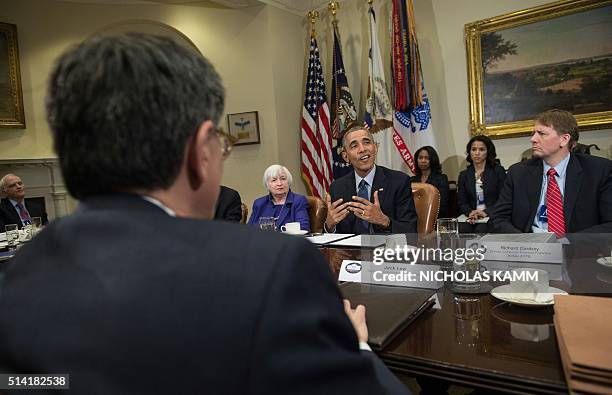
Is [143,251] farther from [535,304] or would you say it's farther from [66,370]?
[535,304]

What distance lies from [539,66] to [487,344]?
14.7 feet

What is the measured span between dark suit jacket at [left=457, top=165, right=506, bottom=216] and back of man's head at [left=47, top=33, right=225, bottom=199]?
4.21 m

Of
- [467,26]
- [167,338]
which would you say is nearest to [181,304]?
[167,338]

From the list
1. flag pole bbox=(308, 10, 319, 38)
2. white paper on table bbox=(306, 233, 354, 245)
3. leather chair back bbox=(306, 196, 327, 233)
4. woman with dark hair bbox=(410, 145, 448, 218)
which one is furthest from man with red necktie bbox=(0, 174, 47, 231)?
woman with dark hair bbox=(410, 145, 448, 218)

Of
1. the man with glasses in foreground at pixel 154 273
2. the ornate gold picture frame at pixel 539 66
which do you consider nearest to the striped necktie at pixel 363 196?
the man with glasses in foreground at pixel 154 273

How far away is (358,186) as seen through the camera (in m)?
2.88

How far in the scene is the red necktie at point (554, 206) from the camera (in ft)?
7.97

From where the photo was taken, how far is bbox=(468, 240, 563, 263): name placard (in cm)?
145

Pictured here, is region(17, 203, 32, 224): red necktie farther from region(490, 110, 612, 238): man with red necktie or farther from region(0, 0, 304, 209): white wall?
region(490, 110, 612, 238): man with red necktie

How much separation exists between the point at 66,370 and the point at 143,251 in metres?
0.17

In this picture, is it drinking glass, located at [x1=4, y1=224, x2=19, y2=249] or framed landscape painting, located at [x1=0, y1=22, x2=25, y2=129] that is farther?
framed landscape painting, located at [x1=0, y1=22, x2=25, y2=129]

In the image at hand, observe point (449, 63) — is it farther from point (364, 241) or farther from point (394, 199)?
point (364, 241)

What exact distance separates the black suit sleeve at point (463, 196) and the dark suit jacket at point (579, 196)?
1.92m

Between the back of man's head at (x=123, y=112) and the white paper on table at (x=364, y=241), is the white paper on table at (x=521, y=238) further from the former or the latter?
the back of man's head at (x=123, y=112)
